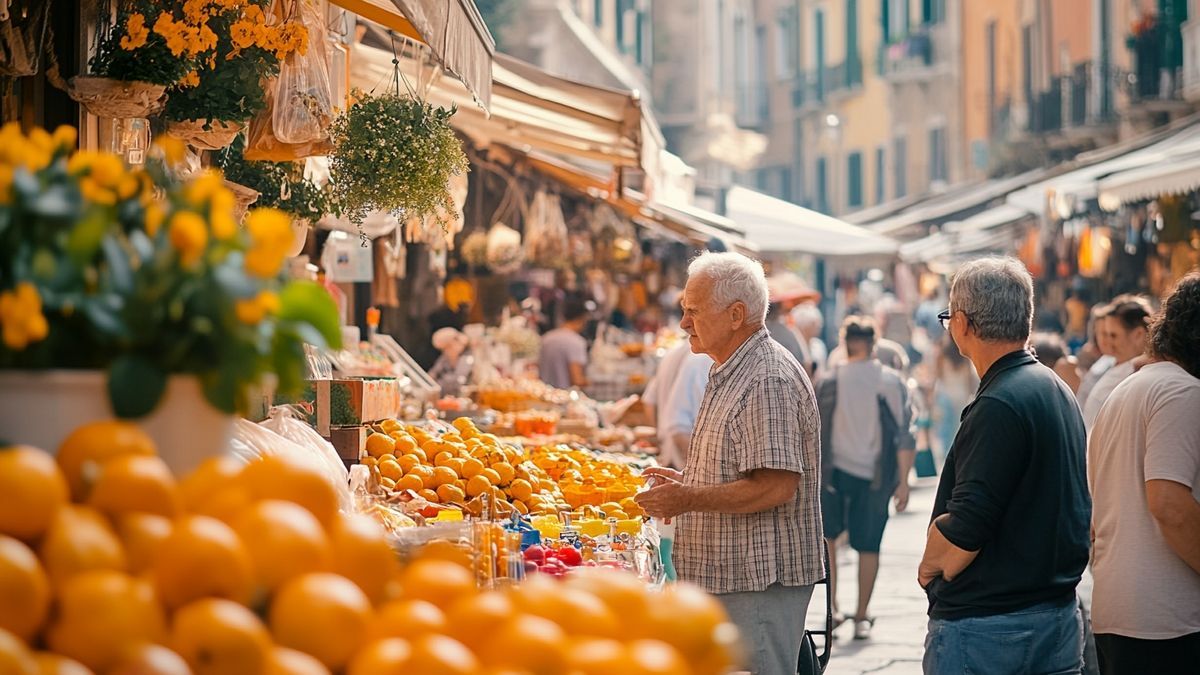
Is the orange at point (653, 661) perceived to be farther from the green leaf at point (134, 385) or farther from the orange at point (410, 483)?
the orange at point (410, 483)

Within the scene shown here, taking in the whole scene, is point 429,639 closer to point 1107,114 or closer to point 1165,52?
→ point 1165,52

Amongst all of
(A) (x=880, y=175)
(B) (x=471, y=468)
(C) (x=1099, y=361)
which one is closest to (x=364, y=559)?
(B) (x=471, y=468)

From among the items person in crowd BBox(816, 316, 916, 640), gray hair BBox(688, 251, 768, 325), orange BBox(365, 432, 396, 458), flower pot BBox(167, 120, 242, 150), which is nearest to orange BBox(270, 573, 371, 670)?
gray hair BBox(688, 251, 768, 325)

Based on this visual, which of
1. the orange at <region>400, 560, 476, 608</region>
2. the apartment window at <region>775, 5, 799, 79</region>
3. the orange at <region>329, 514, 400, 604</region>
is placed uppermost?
the apartment window at <region>775, 5, 799, 79</region>

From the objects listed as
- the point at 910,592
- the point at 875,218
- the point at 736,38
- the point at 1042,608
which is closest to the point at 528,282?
the point at 910,592

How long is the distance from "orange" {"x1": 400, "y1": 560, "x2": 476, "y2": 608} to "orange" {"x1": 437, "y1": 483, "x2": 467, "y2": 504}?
12.4ft

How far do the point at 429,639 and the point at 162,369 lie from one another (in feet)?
1.67

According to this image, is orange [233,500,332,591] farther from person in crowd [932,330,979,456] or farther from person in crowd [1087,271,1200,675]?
person in crowd [932,330,979,456]

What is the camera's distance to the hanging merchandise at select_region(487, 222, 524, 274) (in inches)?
542

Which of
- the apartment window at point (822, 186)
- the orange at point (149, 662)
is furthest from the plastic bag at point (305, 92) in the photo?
the apartment window at point (822, 186)

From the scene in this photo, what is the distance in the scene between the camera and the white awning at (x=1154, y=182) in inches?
467

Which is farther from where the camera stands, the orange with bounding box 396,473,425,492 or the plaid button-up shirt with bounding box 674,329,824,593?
the orange with bounding box 396,473,425,492

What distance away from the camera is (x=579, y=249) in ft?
50.4

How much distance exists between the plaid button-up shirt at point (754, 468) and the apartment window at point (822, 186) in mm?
45859
